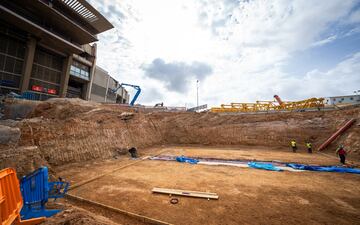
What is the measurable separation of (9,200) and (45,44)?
42.4 m

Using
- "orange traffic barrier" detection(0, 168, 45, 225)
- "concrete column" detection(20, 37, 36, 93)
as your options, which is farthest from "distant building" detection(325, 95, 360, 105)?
"concrete column" detection(20, 37, 36, 93)

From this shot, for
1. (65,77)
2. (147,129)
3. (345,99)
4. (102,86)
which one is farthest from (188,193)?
(345,99)

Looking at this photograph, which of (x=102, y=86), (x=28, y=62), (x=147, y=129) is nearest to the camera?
(x=147, y=129)

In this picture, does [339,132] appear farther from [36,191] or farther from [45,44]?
[45,44]

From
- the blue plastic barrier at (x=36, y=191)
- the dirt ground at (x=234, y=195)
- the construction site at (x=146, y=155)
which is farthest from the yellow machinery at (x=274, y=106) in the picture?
the blue plastic barrier at (x=36, y=191)

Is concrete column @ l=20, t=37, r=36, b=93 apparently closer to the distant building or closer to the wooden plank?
the wooden plank

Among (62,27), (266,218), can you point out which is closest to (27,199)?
(266,218)

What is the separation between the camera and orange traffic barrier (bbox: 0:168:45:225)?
2.86 metres

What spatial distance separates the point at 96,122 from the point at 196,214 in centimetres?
1426

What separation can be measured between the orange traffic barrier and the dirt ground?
2525mm

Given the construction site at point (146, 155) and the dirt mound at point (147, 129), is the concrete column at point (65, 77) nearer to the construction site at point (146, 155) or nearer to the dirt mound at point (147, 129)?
the construction site at point (146, 155)

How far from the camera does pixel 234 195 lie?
631 cm

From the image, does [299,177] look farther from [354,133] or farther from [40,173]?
[354,133]

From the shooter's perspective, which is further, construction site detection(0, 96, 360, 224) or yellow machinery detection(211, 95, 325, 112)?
yellow machinery detection(211, 95, 325, 112)
